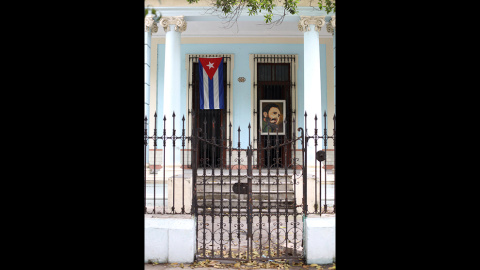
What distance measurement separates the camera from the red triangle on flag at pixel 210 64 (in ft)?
41.3

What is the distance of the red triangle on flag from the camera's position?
12594 mm

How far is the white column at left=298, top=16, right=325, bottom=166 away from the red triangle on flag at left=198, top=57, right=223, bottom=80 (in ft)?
11.5

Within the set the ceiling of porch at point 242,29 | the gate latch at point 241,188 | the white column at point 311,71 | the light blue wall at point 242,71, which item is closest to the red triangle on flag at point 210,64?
the light blue wall at point 242,71

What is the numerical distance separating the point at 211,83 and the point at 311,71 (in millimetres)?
3885

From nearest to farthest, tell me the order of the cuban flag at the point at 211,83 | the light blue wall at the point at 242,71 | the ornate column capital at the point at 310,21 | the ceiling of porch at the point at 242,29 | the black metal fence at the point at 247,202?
the black metal fence at the point at 247,202, the ornate column capital at the point at 310,21, the ceiling of porch at the point at 242,29, the cuban flag at the point at 211,83, the light blue wall at the point at 242,71

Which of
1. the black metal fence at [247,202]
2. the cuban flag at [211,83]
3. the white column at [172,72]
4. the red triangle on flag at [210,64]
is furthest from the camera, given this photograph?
the red triangle on flag at [210,64]

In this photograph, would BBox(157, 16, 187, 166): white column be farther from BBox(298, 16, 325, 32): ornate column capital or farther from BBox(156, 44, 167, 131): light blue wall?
BBox(298, 16, 325, 32): ornate column capital

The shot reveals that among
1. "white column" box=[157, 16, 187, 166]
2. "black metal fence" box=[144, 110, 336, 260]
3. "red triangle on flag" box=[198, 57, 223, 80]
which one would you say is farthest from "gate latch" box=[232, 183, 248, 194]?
"red triangle on flag" box=[198, 57, 223, 80]

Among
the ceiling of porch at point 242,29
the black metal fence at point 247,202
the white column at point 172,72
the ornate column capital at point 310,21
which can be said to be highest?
the ceiling of porch at point 242,29

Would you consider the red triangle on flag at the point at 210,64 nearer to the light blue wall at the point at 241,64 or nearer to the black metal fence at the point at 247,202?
the light blue wall at the point at 241,64

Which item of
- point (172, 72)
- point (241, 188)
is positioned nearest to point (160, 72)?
point (172, 72)

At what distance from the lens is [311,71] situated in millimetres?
10047
